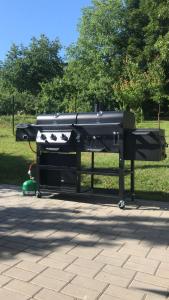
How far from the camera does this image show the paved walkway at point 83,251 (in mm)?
3160

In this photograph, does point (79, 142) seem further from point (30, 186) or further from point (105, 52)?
point (105, 52)

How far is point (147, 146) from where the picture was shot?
5520 millimetres

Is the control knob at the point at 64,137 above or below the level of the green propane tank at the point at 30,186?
above

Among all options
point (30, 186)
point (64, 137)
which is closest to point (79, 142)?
point (64, 137)

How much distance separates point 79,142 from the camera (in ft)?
19.0

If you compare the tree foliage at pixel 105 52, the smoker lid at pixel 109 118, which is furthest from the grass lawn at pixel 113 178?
the tree foliage at pixel 105 52

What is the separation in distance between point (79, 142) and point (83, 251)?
210 centimetres

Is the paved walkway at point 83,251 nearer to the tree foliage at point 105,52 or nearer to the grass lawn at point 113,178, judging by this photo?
the grass lawn at point 113,178

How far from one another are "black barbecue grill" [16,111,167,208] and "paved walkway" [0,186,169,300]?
1.57 ft

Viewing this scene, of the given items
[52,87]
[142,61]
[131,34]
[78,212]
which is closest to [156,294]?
[78,212]

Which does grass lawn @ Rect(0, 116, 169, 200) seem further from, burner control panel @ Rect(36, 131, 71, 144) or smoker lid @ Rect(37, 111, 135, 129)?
burner control panel @ Rect(36, 131, 71, 144)

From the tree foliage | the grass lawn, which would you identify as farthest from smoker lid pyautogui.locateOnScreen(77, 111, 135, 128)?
the tree foliage

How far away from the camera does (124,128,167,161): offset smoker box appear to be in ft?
17.9

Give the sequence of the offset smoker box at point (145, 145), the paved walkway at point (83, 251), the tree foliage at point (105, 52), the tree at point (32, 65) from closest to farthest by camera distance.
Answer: the paved walkway at point (83, 251)
the offset smoker box at point (145, 145)
the tree foliage at point (105, 52)
the tree at point (32, 65)
